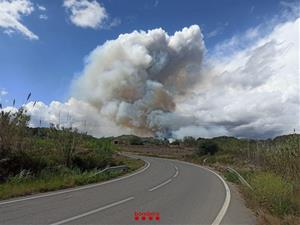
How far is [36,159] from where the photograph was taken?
21516 millimetres

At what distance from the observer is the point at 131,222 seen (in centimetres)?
952

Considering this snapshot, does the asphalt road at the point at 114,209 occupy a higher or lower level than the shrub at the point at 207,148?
lower

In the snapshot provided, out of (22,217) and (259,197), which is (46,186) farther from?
(259,197)

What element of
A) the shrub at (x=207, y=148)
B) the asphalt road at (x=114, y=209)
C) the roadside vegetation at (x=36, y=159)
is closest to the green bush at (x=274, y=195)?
the asphalt road at (x=114, y=209)

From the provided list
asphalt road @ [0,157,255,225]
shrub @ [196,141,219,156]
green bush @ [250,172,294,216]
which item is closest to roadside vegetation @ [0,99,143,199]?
asphalt road @ [0,157,255,225]

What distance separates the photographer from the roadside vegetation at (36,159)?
17.3m

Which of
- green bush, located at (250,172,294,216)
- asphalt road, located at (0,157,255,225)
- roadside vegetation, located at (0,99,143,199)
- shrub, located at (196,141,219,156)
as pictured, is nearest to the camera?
asphalt road, located at (0,157,255,225)

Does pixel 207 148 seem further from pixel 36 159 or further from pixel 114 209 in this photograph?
pixel 114 209

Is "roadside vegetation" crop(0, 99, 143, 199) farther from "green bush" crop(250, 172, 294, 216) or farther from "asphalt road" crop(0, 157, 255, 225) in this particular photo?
"green bush" crop(250, 172, 294, 216)

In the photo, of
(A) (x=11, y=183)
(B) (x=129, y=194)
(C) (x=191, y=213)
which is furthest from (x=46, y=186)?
(C) (x=191, y=213)

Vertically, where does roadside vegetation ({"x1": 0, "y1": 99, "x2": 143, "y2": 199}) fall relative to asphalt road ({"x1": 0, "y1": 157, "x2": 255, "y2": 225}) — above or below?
above

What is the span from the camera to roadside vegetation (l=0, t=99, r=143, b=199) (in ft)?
56.8

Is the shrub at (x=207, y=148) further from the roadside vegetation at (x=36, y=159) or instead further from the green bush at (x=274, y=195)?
the green bush at (x=274, y=195)

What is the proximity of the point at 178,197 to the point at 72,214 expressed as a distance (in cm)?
575
